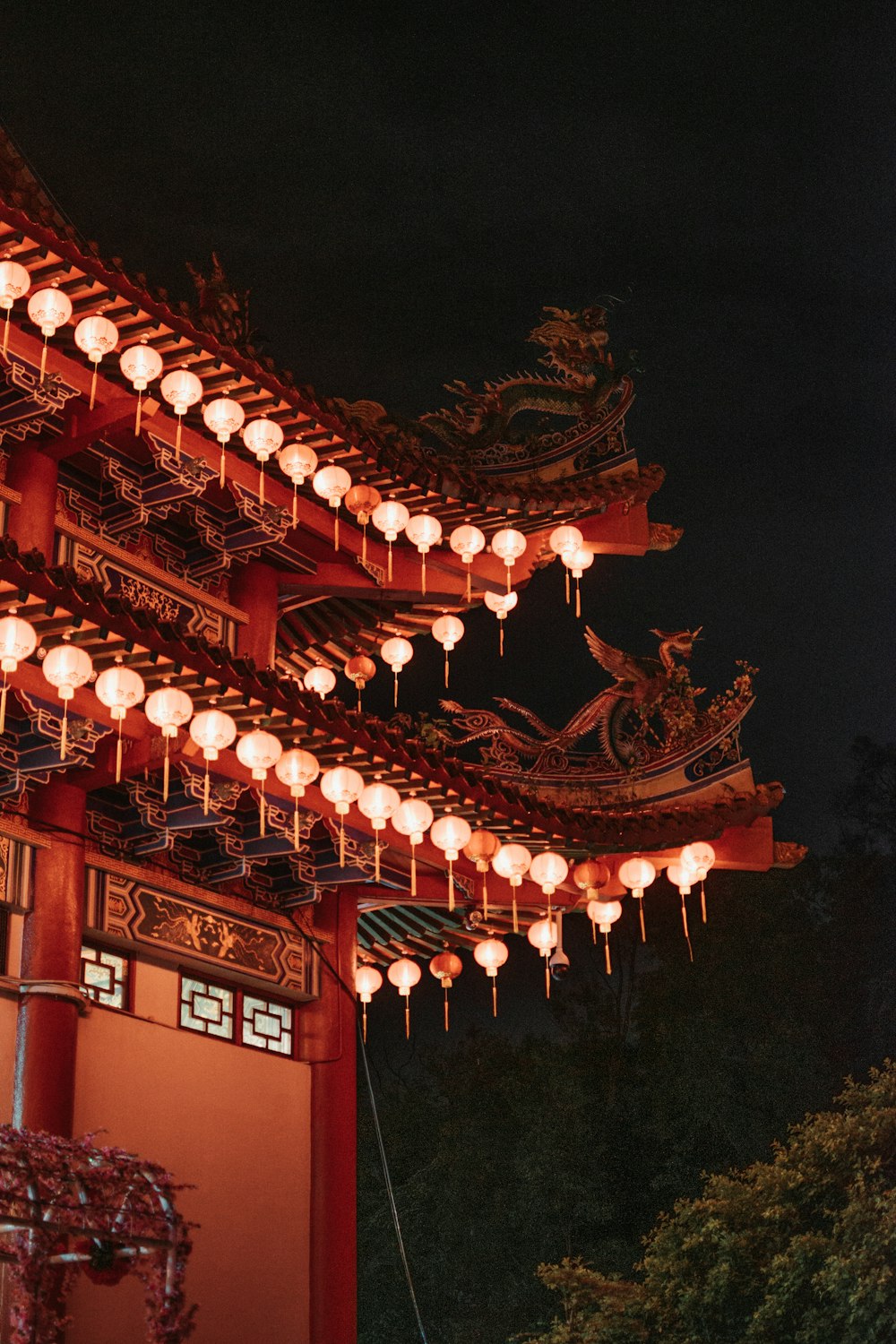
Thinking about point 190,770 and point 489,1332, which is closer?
point 190,770

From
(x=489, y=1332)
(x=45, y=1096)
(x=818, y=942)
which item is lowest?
(x=489, y=1332)

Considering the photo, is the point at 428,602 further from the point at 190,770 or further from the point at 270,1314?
the point at 270,1314

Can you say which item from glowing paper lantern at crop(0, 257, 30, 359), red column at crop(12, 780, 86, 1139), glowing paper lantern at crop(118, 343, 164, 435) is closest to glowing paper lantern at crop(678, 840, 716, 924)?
red column at crop(12, 780, 86, 1139)

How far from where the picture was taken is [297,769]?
7.27 m

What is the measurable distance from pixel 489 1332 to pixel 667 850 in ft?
26.1

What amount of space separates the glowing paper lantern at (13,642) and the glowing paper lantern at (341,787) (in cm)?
175

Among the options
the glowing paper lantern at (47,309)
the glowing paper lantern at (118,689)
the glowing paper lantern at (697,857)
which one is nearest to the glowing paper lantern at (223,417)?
the glowing paper lantern at (47,309)

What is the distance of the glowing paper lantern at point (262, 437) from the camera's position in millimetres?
7867

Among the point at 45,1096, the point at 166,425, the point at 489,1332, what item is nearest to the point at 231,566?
the point at 166,425

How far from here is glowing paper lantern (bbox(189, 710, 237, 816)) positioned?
6.85 m

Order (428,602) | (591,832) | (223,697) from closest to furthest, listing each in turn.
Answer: (223,697) → (591,832) → (428,602)

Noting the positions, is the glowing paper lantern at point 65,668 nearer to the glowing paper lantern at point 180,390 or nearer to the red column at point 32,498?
the red column at point 32,498

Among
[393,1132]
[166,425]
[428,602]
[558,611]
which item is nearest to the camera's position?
[166,425]

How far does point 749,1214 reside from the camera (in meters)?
9.85
